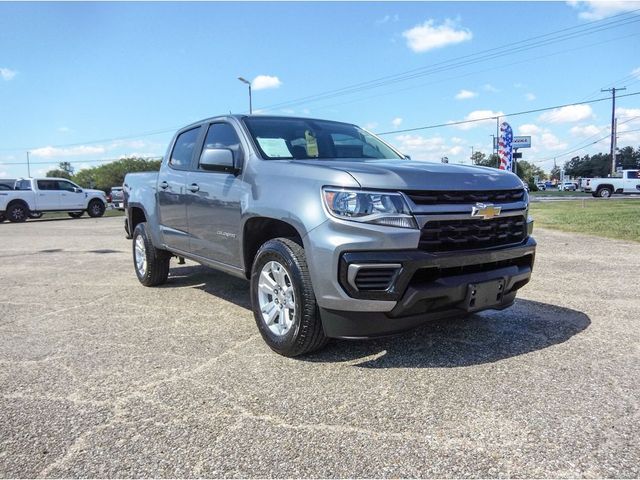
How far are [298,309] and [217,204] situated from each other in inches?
60.0

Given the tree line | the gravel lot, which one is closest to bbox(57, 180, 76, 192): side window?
the gravel lot

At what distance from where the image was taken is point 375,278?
3.12m

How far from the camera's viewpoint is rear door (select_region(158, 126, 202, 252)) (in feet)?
17.1

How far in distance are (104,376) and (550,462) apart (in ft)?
8.80

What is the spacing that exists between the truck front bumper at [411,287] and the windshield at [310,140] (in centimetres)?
147

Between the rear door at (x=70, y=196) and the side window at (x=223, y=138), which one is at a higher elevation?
the side window at (x=223, y=138)

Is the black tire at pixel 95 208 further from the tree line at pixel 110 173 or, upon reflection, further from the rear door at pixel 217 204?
the tree line at pixel 110 173

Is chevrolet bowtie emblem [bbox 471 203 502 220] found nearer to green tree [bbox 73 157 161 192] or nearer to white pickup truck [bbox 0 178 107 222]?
white pickup truck [bbox 0 178 107 222]

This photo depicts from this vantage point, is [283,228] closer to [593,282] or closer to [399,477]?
[399,477]

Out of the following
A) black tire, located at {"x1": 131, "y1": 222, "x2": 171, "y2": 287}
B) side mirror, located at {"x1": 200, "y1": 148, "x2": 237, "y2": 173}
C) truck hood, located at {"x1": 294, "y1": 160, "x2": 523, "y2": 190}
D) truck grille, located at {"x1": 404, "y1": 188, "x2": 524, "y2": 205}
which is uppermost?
side mirror, located at {"x1": 200, "y1": 148, "x2": 237, "y2": 173}

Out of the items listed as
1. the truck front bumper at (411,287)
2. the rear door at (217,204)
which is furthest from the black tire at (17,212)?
the truck front bumper at (411,287)

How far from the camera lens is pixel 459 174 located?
348 cm

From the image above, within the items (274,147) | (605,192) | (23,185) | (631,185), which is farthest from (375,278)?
(631,185)

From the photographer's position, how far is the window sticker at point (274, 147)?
4.21 m
